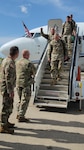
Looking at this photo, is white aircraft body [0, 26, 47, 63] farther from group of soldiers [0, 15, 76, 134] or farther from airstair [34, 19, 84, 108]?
airstair [34, 19, 84, 108]

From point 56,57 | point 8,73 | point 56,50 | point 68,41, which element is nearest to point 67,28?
point 68,41

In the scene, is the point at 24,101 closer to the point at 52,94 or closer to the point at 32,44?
the point at 52,94

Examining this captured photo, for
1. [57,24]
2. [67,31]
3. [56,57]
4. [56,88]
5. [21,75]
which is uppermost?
[57,24]

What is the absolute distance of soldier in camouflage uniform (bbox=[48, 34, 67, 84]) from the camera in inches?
424

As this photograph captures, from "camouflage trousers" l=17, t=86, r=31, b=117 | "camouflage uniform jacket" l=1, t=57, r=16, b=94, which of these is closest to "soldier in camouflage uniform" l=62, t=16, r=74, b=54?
"camouflage trousers" l=17, t=86, r=31, b=117

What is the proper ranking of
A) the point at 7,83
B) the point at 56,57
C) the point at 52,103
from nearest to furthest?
the point at 7,83, the point at 52,103, the point at 56,57

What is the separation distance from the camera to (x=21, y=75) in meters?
8.22

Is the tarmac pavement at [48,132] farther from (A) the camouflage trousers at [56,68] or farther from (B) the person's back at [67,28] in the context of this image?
(B) the person's back at [67,28]

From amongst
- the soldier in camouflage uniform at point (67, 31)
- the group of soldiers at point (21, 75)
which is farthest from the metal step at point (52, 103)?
the soldier in camouflage uniform at point (67, 31)

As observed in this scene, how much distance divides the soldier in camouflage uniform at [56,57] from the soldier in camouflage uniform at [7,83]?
3.93 m

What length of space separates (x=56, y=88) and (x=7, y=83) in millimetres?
3904

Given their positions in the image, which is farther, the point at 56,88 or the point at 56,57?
the point at 56,57

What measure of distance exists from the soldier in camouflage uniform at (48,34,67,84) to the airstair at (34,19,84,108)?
241 millimetres

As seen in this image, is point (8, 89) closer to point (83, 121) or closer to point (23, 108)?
point (23, 108)
